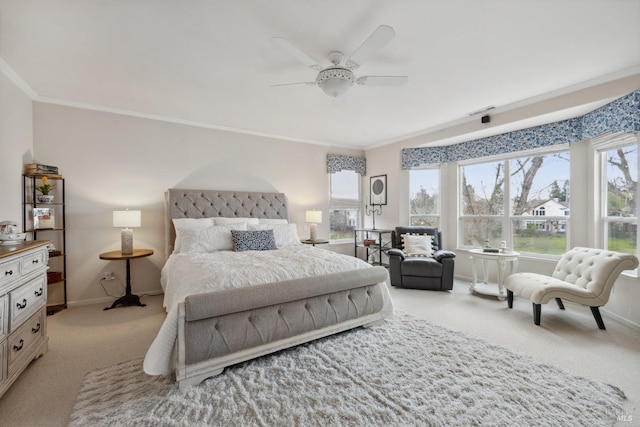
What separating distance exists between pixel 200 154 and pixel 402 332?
148 inches

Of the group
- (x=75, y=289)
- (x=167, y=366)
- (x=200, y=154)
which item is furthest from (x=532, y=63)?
(x=75, y=289)

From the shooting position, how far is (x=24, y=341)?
2.06 meters

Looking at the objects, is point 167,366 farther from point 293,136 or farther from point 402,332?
point 293,136

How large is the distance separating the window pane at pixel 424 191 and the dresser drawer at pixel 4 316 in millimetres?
5353

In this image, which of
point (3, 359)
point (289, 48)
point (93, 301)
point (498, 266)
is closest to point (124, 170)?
point (93, 301)

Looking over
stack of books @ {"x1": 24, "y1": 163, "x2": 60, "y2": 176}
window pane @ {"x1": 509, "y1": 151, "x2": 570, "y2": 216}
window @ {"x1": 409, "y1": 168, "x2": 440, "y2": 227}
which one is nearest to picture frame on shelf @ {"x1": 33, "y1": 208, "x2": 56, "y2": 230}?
stack of books @ {"x1": 24, "y1": 163, "x2": 60, "y2": 176}

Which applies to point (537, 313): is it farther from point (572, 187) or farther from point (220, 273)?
point (220, 273)

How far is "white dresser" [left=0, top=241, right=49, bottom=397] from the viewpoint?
1.81 m

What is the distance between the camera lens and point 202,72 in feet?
9.13

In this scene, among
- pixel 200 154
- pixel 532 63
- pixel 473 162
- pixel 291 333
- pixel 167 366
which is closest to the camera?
pixel 167 366

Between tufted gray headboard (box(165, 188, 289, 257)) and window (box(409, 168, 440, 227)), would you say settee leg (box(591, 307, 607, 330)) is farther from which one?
tufted gray headboard (box(165, 188, 289, 257))

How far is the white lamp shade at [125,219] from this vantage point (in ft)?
11.5

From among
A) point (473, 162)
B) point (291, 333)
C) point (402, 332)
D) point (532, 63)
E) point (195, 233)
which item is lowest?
point (402, 332)

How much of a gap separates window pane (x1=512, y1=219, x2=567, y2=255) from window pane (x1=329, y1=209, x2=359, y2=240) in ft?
9.48
